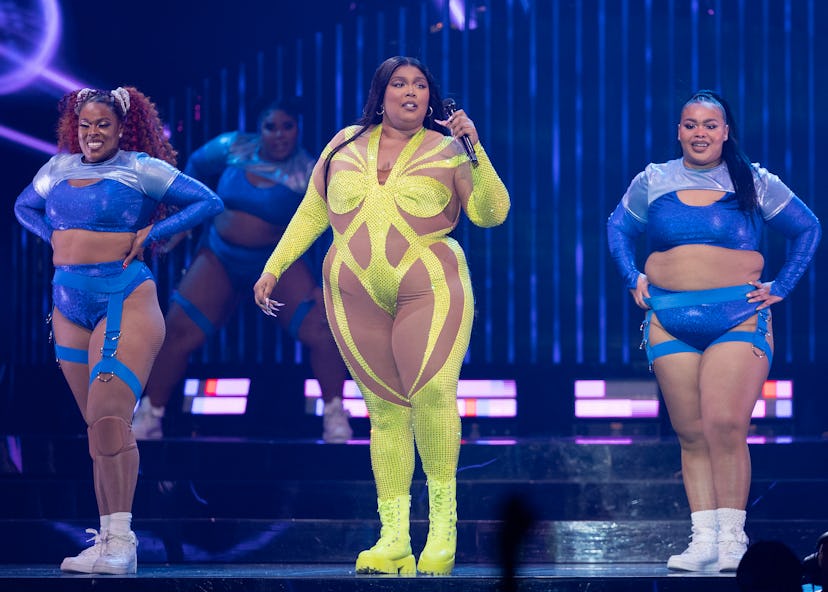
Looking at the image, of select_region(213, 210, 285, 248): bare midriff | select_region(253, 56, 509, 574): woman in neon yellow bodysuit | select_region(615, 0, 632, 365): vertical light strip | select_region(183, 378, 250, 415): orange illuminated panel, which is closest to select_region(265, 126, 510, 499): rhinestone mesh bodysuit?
select_region(253, 56, 509, 574): woman in neon yellow bodysuit

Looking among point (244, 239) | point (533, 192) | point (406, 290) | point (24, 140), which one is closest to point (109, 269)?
point (406, 290)

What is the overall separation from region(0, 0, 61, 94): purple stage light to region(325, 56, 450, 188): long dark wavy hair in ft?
9.54

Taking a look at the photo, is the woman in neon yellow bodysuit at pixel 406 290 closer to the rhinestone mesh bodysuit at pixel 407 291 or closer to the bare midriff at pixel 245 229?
the rhinestone mesh bodysuit at pixel 407 291

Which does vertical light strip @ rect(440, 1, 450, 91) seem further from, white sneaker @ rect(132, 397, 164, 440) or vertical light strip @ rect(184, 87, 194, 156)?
white sneaker @ rect(132, 397, 164, 440)

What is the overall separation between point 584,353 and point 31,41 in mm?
3249

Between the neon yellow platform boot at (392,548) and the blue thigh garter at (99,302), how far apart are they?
91cm

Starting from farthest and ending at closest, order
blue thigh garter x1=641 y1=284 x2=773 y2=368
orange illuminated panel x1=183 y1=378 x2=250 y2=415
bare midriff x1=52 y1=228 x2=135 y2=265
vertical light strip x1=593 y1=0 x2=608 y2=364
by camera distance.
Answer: vertical light strip x1=593 y1=0 x2=608 y2=364 → orange illuminated panel x1=183 y1=378 x2=250 y2=415 → bare midriff x1=52 y1=228 x2=135 y2=265 → blue thigh garter x1=641 y1=284 x2=773 y2=368

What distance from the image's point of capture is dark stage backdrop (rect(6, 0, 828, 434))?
7164 millimetres

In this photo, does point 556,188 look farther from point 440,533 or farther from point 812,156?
point 440,533

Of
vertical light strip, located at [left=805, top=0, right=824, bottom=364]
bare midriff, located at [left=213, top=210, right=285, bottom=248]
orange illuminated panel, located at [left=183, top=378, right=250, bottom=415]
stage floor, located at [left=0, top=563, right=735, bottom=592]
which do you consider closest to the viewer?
stage floor, located at [left=0, top=563, right=735, bottom=592]

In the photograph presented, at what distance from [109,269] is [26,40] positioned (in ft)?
8.68

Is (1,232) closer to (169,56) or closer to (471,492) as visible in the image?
(169,56)

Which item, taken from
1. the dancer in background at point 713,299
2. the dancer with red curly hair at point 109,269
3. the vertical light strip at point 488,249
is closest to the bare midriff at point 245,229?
the vertical light strip at point 488,249

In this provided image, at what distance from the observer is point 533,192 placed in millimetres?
7242
